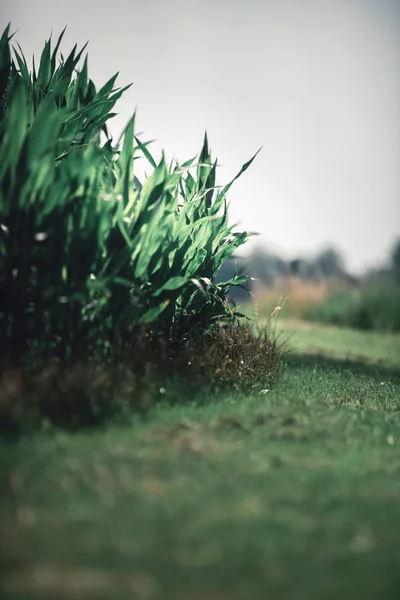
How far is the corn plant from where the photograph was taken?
3.22 meters

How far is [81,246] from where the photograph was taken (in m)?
3.27

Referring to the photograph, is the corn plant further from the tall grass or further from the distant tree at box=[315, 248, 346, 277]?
the distant tree at box=[315, 248, 346, 277]

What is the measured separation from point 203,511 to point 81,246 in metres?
1.70

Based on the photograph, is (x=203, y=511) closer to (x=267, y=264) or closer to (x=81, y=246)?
(x=81, y=246)

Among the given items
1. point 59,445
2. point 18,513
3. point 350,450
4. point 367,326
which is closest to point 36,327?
point 59,445

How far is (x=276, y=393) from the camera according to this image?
4.08m

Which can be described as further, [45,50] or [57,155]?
[45,50]

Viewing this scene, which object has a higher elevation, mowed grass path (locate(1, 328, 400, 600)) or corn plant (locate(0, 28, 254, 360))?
corn plant (locate(0, 28, 254, 360))

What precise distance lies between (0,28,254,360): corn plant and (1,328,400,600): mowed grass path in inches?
32.1

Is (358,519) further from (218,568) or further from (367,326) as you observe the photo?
(367,326)

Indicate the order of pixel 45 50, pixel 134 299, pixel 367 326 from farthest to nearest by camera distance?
pixel 367 326
pixel 45 50
pixel 134 299

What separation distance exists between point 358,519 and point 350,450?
0.73 meters

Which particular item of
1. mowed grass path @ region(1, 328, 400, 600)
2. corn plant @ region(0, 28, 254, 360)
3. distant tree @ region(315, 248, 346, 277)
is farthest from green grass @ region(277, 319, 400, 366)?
distant tree @ region(315, 248, 346, 277)

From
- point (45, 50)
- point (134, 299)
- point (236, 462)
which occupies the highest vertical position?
point (45, 50)
